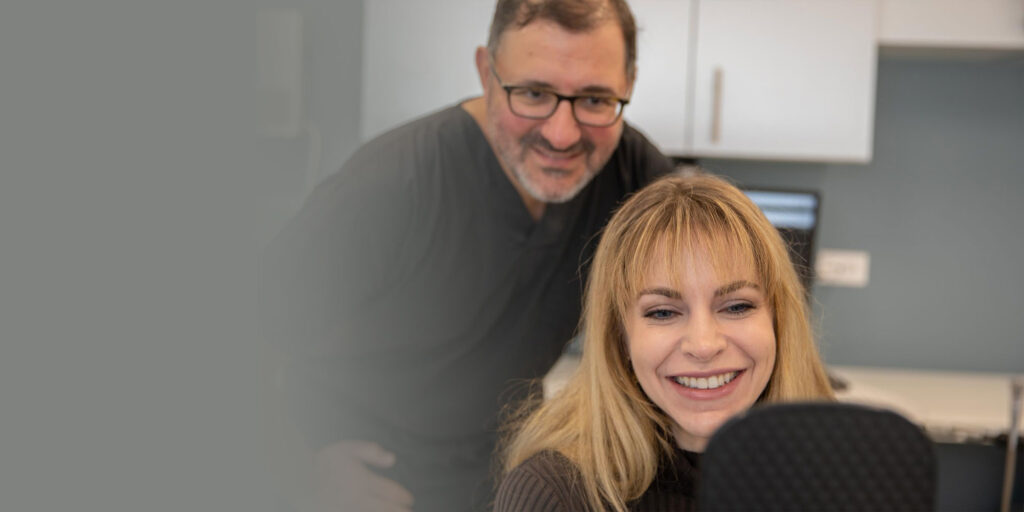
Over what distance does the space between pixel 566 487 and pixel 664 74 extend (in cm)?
148

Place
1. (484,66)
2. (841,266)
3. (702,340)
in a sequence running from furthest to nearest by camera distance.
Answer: (841,266) → (484,66) → (702,340)

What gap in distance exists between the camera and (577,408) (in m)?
0.95

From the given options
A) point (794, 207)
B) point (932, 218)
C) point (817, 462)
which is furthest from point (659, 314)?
point (932, 218)

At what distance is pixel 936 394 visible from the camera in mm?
2152

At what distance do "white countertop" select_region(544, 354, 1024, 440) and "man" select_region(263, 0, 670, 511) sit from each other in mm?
445

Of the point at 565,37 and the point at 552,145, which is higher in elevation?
the point at 565,37

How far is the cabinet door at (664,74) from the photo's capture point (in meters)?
2.11

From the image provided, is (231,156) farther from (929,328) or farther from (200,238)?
(929,328)

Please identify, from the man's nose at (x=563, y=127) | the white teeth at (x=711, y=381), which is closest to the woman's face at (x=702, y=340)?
the white teeth at (x=711, y=381)

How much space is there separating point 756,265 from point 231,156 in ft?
2.38

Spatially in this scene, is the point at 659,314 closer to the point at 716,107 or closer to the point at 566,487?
the point at 566,487

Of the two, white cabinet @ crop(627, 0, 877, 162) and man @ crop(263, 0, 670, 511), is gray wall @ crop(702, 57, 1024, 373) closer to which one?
white cabinet @ crop(627, 0, 877, 162)

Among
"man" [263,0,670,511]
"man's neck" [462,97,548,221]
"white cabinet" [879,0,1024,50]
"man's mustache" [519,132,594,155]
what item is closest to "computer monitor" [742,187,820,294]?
"white cabinet" [879,0,1024,50]

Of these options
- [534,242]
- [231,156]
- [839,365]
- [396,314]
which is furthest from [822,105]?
[231,156]
